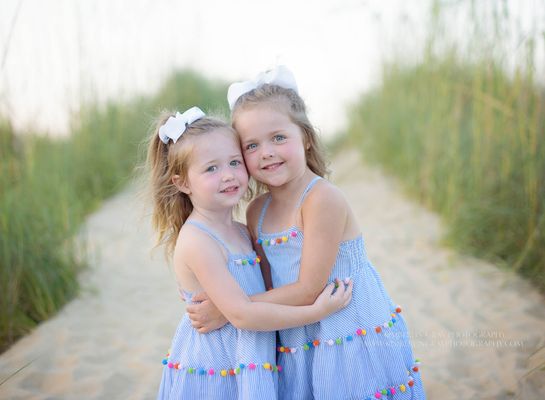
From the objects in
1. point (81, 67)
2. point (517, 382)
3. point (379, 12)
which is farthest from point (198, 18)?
point (517, 382)

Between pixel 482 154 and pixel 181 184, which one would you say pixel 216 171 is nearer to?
pixel 181 184

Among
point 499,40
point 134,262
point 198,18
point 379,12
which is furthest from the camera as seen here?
point 198,18

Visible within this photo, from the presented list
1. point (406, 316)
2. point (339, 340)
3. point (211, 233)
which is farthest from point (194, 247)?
point (406, 316)

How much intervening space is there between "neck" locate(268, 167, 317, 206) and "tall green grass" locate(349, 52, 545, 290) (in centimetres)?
198

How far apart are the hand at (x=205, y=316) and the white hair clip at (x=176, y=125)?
1.97 ft

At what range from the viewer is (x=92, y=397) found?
99.1 inches

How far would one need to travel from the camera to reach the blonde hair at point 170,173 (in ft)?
6.61

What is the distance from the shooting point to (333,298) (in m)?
1.92

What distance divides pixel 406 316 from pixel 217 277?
6.01 feet

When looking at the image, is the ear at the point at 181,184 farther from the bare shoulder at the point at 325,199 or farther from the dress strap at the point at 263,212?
the bare shoulder at the point at 325,199

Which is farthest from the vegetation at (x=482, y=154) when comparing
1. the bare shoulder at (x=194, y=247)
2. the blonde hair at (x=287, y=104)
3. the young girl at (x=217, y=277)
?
the bare shoulder at (x=194, y=247)

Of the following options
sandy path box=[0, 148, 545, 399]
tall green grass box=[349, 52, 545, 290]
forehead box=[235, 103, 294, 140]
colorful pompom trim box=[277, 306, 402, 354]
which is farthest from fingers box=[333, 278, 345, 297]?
tall green grass box=[349, 52, 545, 290]

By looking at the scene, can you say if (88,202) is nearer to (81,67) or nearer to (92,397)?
(81,67)

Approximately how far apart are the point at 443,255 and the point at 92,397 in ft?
8.90
